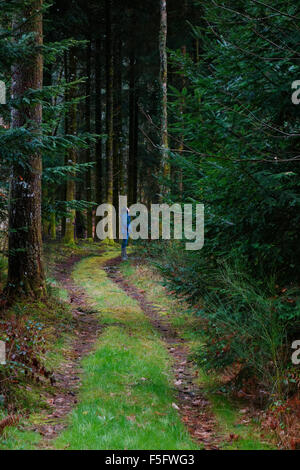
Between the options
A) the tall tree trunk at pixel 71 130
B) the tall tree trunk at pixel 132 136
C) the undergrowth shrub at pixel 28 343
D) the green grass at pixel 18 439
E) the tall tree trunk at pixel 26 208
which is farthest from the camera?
the tall tree trunk at pixel 132 136

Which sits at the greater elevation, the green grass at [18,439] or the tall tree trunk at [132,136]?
the tall tree trunk at [132,136]

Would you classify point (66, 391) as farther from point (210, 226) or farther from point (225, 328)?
point (210, 226)

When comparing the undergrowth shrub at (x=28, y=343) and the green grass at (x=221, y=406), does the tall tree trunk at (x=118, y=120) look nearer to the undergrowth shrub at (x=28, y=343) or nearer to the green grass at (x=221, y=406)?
the green grass at (x=221, y=406)

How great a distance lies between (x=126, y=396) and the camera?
19.4 feet

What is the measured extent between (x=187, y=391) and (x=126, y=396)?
3.89ft

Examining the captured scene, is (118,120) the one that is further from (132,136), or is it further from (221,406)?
(221,406)

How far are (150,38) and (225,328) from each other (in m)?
23.6

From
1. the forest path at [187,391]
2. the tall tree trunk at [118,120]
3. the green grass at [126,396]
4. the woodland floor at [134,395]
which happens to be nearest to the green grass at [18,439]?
the woodland floor at [134,395]

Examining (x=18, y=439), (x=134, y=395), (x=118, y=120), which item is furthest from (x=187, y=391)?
(x=118, y=120)

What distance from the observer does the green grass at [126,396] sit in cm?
458

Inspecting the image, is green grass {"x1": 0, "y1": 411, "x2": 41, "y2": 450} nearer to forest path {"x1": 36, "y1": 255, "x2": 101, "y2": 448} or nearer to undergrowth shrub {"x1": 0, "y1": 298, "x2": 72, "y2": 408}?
forest path {"x1": 36, "y1": 255, "x2": 101, "y2": 448}

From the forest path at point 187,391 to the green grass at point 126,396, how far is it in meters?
0.17

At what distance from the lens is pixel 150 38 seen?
25.3 meters
